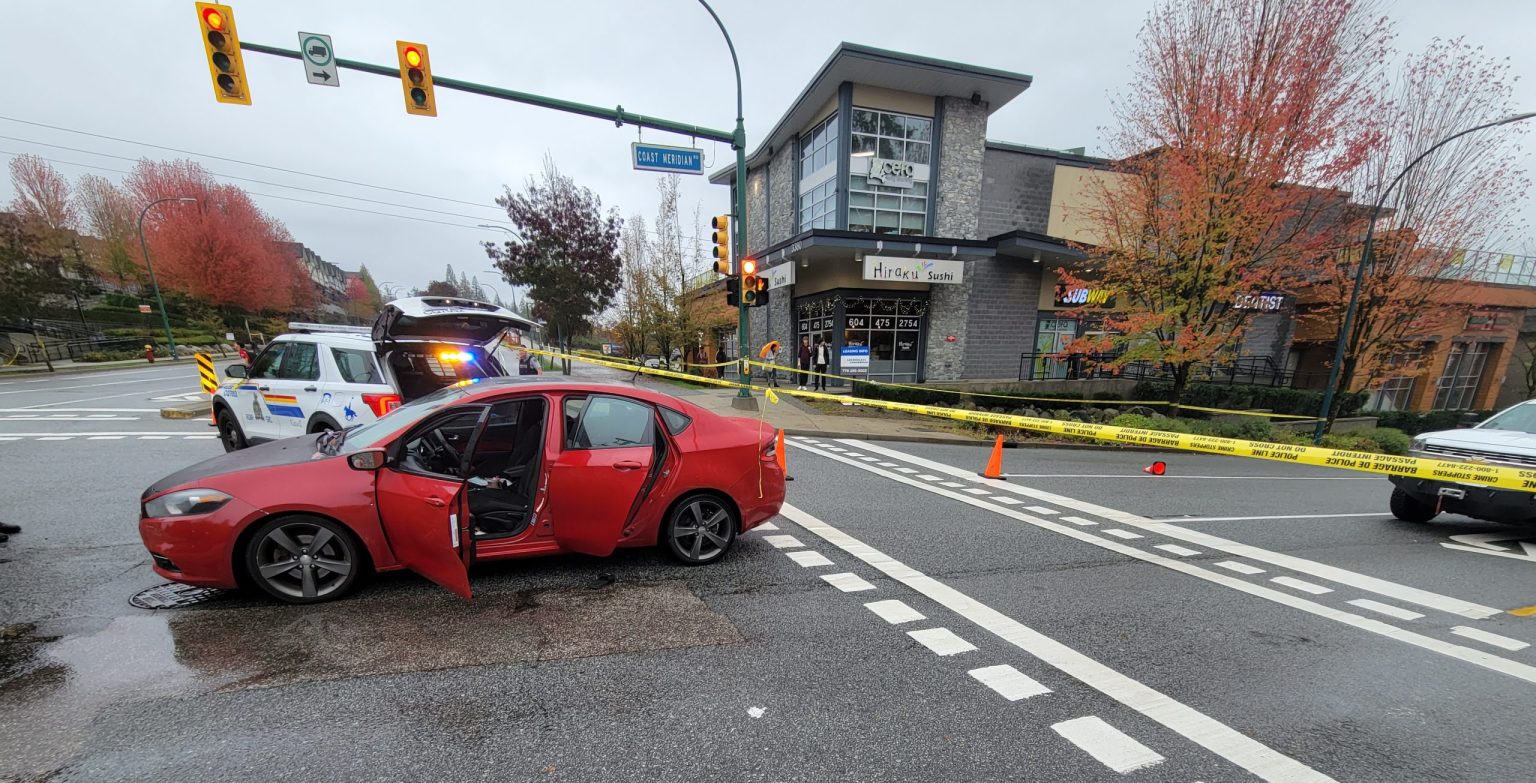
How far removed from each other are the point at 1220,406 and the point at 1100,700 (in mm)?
21464

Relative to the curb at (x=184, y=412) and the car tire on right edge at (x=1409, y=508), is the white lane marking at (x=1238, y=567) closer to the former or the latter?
the car tire on right edge at (x=1409, y=508)

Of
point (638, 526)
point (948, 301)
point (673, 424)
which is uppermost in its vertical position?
point (948, 301)

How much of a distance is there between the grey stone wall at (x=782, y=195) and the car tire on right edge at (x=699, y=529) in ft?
57.1

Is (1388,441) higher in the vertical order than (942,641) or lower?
lower

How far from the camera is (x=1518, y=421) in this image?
19.4 feet

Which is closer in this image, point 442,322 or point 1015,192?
point 442,322

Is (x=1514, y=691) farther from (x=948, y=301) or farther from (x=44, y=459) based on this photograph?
(x=948, y=301)

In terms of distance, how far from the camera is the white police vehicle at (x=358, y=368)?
578cm

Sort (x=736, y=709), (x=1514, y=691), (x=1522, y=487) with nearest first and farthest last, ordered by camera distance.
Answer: (x=736, y=709), (x=1514, y=691), (x=1522, y=487)

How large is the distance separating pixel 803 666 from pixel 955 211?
59.6ft

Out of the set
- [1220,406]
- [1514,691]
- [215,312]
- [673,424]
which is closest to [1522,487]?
[1514,691]

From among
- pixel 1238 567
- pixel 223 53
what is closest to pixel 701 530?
pixel 1238 567

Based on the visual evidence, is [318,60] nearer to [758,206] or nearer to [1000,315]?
[758,206]

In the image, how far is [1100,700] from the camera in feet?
A: 8.42
